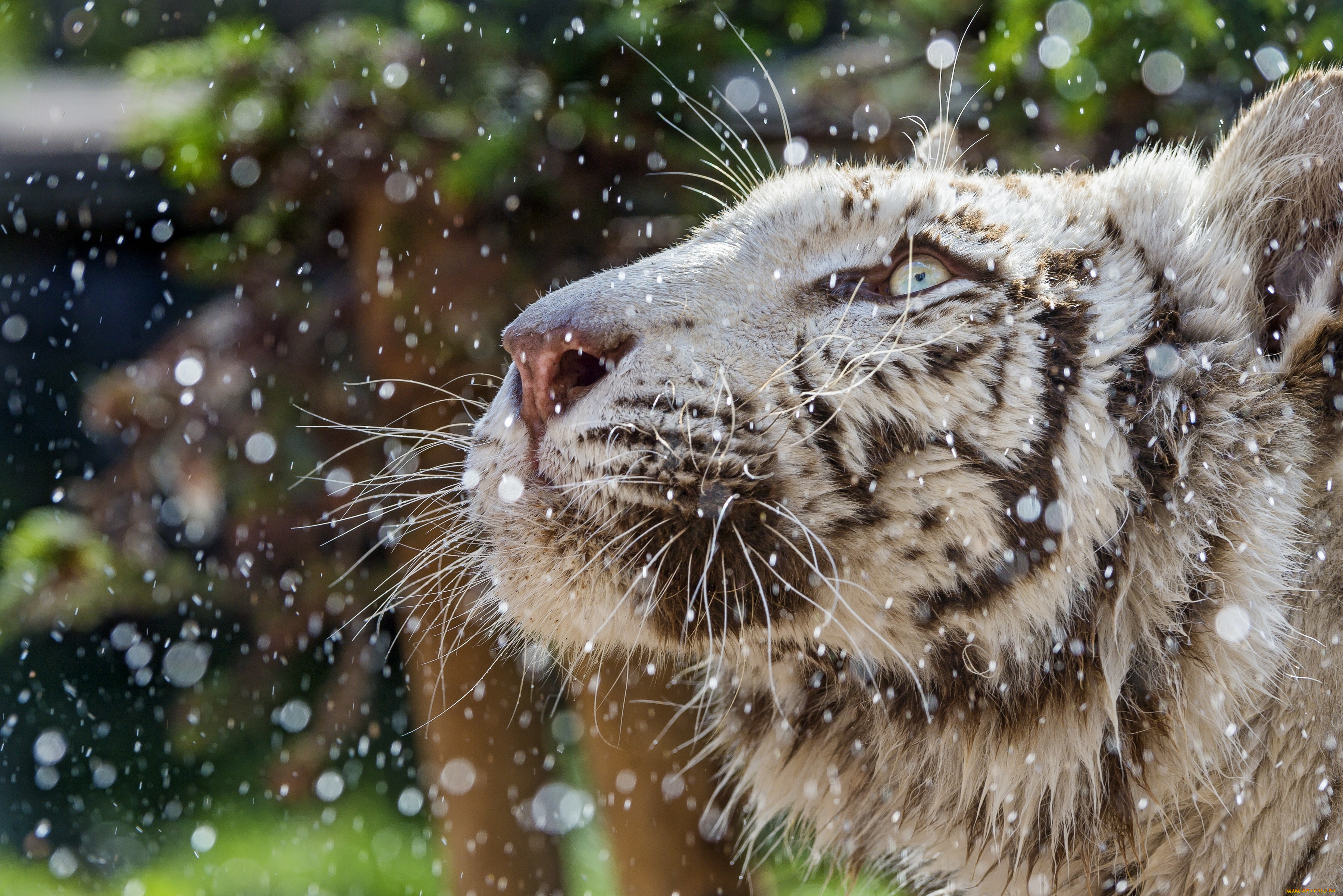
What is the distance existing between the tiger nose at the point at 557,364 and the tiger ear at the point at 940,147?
3.58 feet

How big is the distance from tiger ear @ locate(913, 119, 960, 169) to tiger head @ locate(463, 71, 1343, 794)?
60 centimetres

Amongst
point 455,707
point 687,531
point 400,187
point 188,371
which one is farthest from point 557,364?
point 188,371

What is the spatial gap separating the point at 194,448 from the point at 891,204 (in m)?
3.02

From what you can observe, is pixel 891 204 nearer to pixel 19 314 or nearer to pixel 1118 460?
pixel 1118 460

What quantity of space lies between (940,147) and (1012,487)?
3.46 ft

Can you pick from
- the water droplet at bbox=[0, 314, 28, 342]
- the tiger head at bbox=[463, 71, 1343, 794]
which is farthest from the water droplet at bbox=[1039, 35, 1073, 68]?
the water droplet at bbox=[0, 314, 28, 342]

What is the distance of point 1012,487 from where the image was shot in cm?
177

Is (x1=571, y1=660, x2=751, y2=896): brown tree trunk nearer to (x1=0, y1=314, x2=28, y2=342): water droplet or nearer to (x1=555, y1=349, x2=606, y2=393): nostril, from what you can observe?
(x1=555, y1=349, x2=606, y2=393): nostril

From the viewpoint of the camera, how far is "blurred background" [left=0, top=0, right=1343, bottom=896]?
10.5ft

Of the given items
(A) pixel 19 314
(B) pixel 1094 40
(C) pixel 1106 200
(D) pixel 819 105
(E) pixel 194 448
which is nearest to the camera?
(C) pixel 1106 200

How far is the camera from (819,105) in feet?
12.1

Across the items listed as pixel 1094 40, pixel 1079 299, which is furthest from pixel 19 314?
pixel 1079 299

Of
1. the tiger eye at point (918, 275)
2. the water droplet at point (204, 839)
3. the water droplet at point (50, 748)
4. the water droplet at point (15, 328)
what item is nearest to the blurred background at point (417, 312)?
the water droplet at point (204, 839)

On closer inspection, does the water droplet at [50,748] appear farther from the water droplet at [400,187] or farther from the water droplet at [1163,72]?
the water droplet at [1163,72]
